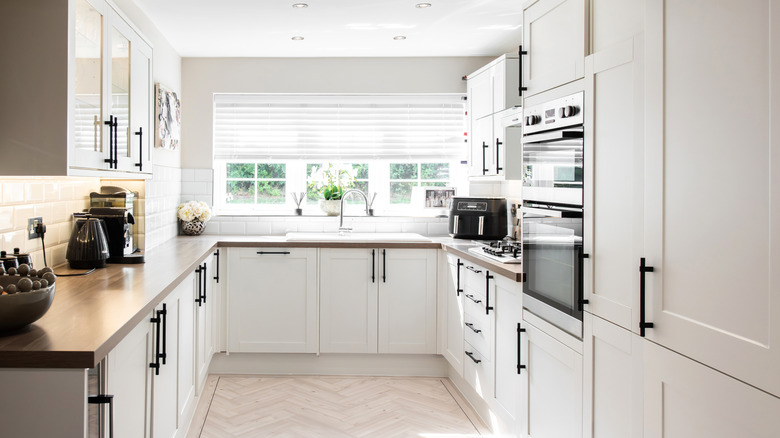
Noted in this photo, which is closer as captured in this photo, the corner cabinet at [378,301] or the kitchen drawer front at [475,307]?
the kitchen drawer front at [475,307]

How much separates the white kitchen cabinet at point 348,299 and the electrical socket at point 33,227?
6.06ft

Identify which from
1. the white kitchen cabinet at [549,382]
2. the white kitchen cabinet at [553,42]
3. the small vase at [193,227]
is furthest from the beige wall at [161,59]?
the white kitchen cabinet at [549,382]

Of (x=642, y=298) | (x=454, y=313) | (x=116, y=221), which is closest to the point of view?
(x=642, y=298)

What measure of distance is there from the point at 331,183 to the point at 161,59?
158 cm

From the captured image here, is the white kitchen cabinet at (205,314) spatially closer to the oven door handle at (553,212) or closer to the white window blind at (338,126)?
the white window blind at (338,126)

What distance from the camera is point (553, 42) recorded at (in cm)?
226

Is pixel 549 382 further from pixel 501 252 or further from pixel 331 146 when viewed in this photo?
pixel 331 146

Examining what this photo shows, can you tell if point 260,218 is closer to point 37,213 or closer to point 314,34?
point 314,34

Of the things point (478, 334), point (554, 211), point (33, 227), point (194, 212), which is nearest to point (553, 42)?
point (554, 211)

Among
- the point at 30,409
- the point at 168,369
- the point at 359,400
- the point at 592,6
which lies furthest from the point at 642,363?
the point at 359,400

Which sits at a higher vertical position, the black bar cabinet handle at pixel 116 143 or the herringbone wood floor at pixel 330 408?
the black bar cabinet handle at pixel 116 143

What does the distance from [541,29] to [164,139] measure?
270cm

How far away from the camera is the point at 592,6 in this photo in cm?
198

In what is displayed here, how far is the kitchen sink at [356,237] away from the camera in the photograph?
4023 millimetres
